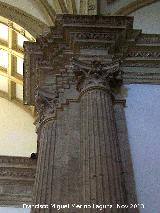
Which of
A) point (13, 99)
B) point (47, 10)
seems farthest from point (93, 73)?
point (13, 99)

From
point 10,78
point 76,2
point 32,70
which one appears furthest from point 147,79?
point 10,78

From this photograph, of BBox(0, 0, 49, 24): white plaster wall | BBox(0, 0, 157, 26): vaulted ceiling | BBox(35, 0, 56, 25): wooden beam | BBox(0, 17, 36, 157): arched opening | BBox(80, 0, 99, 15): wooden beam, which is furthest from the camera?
BBox(0, 17, 36, 157): arched opening

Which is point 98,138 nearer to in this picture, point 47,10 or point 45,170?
point 45,170

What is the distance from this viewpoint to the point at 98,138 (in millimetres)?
6355

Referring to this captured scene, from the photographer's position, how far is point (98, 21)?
8.52 meters

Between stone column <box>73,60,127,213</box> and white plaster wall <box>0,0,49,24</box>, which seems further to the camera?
white plaster wall <box>0,0,49,24</box>

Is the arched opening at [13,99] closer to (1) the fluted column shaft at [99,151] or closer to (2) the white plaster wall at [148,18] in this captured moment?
(2) the white plaster wall at [148,18]

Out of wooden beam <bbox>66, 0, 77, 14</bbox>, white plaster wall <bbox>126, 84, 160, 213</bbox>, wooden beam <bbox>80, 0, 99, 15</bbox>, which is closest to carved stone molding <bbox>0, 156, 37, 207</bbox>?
wooden beam <bbox>66, 0, 77, 14</bbox>

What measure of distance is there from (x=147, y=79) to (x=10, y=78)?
7147mm

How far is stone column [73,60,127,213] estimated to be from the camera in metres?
5.60

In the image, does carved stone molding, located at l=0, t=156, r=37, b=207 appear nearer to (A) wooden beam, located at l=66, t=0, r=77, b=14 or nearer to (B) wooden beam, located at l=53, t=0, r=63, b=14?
(B) wooden beam, located at l=53, t=0, r=63, b=14

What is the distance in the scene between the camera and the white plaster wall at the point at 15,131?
1406 centimetres

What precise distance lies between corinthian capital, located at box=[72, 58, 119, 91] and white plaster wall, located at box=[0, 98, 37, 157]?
6.64 meters

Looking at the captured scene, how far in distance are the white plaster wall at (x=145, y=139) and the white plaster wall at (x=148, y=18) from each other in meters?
2.51
